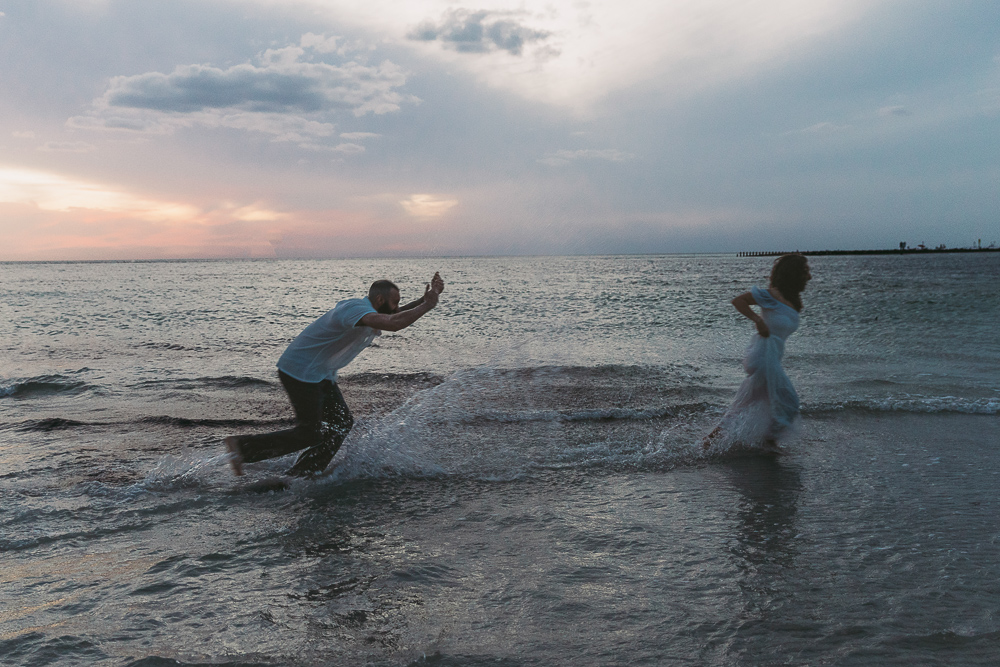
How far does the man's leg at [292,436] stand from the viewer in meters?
5.31

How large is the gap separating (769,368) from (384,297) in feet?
12.6

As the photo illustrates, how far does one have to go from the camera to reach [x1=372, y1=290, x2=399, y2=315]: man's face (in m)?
5.08

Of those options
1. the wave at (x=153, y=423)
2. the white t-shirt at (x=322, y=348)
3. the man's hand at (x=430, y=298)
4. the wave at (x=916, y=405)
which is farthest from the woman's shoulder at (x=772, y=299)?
the wave at (x=153, y=423)

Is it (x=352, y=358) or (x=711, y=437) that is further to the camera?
(x=711, y=437)

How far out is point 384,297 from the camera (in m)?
5.06

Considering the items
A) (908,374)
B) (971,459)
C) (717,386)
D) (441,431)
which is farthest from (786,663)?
(908,374)

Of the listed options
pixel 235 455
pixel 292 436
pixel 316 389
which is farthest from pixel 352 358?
pixel 235 455

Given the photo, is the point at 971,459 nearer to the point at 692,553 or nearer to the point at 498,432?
the point at 692,553

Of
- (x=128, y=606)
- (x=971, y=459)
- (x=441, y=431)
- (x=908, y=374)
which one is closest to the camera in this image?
(x=128, y=606)

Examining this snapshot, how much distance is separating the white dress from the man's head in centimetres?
356

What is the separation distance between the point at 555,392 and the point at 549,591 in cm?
622

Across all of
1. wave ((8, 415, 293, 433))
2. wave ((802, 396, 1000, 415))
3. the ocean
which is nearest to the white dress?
the ocean

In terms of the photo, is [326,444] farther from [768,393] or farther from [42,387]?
[42,387]

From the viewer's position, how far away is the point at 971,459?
571 centimetres
